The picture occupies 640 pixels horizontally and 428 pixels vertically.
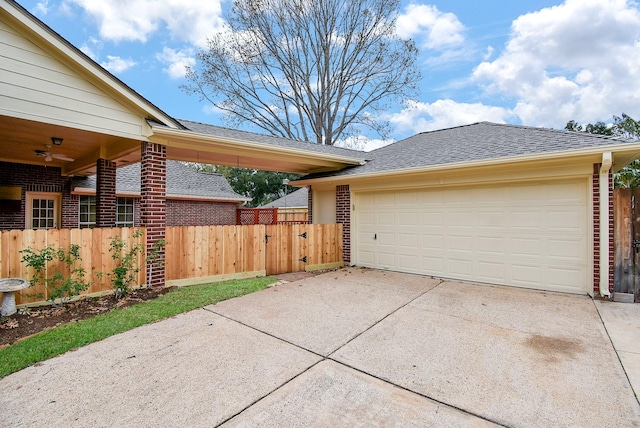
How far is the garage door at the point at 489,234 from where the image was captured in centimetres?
582

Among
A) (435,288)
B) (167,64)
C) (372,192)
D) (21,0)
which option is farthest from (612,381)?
(167,64)

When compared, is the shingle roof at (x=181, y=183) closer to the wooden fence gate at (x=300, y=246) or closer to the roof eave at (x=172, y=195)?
the roof eave at (x=172, y=195)

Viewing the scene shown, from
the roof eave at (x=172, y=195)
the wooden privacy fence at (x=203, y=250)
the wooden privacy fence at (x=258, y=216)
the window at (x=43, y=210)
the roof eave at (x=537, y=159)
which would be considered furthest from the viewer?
the wooden privacy fence at (x=258, y=216)

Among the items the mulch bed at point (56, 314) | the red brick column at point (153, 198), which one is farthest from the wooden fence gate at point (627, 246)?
the red brick column at point (153, 198)

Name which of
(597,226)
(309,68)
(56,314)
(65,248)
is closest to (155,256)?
(65,248)

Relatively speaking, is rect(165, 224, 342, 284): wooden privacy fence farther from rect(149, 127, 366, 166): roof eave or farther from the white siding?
the white siding

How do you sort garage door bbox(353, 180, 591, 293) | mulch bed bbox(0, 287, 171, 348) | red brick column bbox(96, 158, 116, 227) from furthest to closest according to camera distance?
red brick column bbox(96, 158, 116, 227), garage door bbox(353, 180, 591, 293), mulch bed bbox(0, 287, 171, 348)

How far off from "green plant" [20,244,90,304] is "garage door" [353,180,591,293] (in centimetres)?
660

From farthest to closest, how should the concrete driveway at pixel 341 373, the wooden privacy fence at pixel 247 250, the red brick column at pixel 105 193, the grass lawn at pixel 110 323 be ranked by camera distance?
the red brick column at pixel 105 193 < the wooden privacy fence at pixel 247 250 < the grass lawn at pixel 110 323 < the concrete driveway at pixel 341 373

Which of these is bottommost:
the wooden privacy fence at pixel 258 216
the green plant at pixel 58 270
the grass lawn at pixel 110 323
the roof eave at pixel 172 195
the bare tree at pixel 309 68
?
the grass lawn at pixel 110 323

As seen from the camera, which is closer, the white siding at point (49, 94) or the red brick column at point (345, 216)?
the white siding at point (49, 94)

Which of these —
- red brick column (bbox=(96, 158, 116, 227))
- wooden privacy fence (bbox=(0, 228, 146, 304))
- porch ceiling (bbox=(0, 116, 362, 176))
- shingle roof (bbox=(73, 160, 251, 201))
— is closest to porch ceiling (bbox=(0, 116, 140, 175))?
porch ceiling (bbox=(0, 116, 362, 176))

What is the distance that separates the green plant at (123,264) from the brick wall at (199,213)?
8719mm

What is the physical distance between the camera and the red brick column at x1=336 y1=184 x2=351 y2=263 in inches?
359
